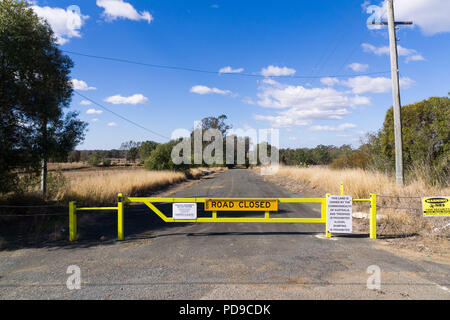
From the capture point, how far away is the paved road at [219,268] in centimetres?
390

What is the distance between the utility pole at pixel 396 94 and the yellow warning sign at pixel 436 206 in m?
4.03

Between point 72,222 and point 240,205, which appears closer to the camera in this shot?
point 72,222

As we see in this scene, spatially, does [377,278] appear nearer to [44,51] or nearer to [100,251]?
[100,251]

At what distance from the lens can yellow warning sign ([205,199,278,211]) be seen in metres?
6.81

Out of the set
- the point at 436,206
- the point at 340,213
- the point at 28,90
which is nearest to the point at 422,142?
the point at 436,206

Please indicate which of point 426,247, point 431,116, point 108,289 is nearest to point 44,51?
point 108,289

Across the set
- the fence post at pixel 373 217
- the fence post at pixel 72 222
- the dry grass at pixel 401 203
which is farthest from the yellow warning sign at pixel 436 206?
the fence post at pixel 72 222

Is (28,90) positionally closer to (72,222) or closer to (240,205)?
(72,222)

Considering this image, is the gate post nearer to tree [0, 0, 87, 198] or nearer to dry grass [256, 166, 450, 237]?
tree [0, 0, 87, 198]

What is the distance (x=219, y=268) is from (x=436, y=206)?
5677mm

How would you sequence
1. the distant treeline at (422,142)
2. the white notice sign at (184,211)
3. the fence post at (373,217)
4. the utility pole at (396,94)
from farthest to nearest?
the distant treeline at (422,142) < the utility pole at (396,94) < the white notice sign at (184,211) < the fence post at (373,217)

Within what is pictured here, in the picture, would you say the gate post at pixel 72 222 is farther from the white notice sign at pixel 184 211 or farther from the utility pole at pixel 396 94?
the utility pole at pixel 396 94

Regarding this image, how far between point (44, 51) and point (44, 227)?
6244 millimetres

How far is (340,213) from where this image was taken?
679 centimetres
